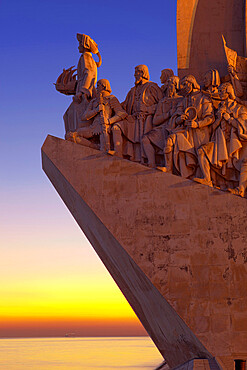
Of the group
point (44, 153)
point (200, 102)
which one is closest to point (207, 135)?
point (200, 102)

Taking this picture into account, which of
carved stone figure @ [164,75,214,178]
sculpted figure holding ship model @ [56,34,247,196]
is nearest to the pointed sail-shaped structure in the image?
sculpted figure holding ship model @ [56,34,247,196]

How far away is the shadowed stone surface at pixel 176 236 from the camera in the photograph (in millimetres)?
9289

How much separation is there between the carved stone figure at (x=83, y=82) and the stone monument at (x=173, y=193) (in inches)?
1.3

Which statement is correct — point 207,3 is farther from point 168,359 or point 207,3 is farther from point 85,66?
point 168,359

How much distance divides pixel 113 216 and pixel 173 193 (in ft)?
3.34

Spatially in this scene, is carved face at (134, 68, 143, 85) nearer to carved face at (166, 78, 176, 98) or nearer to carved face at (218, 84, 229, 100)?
carved face at (166, 78, 176, 98)

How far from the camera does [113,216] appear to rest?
10.0 metres

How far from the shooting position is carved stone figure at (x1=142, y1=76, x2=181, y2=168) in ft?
35.4

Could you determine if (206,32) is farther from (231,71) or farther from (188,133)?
(188,133)

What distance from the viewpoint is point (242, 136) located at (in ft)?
33.7

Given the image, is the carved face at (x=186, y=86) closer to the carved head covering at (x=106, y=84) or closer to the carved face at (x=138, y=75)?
the carved face at (x=138, y=75)

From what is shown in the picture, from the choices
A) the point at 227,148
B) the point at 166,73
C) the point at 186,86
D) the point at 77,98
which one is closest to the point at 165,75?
the point at 166,73

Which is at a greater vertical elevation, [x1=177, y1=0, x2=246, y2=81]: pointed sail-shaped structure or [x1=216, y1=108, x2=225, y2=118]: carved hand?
[x1=177, y1=0, x2=246, y2=81]: pointed sail-shaped structure

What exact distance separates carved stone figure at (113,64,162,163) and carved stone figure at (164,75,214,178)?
583mm
